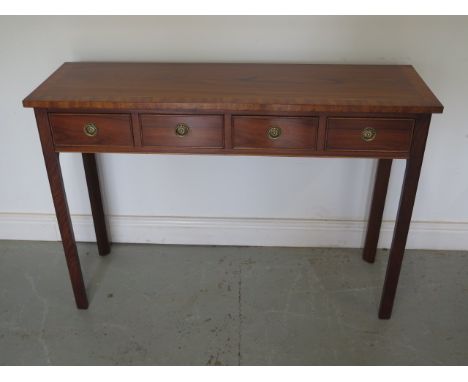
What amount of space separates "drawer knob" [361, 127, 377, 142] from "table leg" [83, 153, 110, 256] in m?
1.14

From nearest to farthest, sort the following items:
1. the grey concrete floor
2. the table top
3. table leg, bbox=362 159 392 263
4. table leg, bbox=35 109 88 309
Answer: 1. the table top
2. table leg, bbox=35 109 88 309
3. the grey concrete floor
4. table leg, bbox=362 159 392 263

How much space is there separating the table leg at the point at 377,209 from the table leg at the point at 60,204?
1.27m

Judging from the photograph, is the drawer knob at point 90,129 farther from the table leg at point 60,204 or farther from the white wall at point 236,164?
the white wall at point 236,164

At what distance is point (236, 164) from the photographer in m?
2.21

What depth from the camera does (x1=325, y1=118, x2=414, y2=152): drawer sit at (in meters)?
1.58

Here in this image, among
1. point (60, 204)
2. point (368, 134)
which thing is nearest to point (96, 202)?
point (60, 204)

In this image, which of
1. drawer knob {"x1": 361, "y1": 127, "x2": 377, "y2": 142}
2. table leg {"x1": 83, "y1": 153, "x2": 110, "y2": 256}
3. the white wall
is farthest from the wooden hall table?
table leg {"x1": 83, "y1": 153, "x2": 110, "y2": 256}

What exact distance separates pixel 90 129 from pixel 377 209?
1.27 m

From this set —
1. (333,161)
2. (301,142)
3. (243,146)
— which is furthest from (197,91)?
(333,161)

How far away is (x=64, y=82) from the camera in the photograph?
1.73m

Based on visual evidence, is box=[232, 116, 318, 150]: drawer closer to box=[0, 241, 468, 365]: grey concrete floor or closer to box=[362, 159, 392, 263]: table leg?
box=[362, 159, 392, 263]: table leg

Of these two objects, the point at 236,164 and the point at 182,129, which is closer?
the point at 182,129

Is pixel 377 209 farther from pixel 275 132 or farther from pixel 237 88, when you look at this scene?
pixel 237 88

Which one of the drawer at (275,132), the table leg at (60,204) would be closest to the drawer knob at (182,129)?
the drawer at (275,132)
